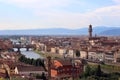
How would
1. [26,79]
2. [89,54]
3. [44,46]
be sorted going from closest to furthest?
[26,79]
[89,54]
[44,46]

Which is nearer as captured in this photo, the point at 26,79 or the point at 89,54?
the point at 26,79

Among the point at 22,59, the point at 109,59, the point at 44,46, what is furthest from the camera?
the point at 44,46

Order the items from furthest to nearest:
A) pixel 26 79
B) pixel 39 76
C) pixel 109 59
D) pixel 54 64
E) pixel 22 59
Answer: pixel 109 59, pixel 22 59, pixel 54 64, pixel 39 76, pixel 26 79

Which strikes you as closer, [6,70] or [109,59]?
[6,70]

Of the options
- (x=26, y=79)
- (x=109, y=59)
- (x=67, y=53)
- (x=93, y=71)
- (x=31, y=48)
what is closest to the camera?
(x=26, y=79)

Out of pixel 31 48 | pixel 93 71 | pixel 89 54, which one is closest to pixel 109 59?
pixel 89 54

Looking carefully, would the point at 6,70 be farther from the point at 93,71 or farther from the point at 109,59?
the point at 109,59

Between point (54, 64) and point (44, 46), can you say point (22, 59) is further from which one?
point (44, 46)

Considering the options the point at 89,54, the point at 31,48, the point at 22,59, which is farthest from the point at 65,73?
the point at 31,48
